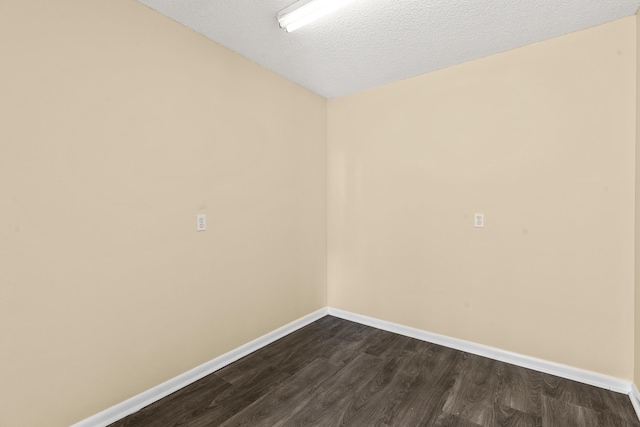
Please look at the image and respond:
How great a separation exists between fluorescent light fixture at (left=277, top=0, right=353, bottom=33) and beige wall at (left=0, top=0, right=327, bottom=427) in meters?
0.67

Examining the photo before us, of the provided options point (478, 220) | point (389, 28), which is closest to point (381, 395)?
point (478, 220)

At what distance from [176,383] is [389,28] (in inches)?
118

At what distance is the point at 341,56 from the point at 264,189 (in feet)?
4.46

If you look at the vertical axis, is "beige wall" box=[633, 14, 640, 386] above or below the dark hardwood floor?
above

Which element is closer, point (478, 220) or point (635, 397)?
point (635, 397)

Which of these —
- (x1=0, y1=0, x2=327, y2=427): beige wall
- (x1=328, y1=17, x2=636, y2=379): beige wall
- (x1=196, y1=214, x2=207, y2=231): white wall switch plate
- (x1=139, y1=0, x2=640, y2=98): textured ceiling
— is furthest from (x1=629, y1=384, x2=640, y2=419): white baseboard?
(x1=196, y1=214, x2=207, y2=231): white wall switch plate

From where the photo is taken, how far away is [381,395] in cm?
204

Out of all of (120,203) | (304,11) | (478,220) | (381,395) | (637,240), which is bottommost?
(381,395)

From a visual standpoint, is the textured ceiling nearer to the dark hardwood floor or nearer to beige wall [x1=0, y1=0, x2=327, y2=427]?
beige wall [x1=0, y1=0, x2=327, y2=427]

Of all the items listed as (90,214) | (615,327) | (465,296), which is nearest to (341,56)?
(90,214)

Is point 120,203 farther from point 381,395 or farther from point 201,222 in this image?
point 381,395

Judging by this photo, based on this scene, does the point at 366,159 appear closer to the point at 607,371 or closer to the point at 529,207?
the point at 529,207

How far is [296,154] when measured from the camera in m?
3.08

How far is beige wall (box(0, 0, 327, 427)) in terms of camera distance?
1469 millimetres
